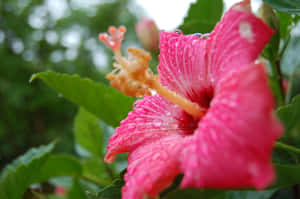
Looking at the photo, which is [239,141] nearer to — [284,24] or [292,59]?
[284,24]

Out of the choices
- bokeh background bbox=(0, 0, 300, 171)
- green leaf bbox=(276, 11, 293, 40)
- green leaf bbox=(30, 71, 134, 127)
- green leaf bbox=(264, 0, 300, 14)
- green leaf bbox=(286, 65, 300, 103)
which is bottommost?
green leaf bbox=(286, 65, 300, 103)

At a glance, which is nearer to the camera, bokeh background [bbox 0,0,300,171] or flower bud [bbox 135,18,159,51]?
flower bud [bbox 135,18,159,51]

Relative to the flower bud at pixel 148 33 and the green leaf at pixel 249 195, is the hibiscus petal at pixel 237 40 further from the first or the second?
the flower bud at pixel 148 33

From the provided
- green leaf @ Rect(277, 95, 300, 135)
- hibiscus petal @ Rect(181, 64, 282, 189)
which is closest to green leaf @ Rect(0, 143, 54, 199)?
hibiscus petal @ Rect(181, 64, 282, 189)

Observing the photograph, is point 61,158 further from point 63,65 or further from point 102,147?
point 63,65

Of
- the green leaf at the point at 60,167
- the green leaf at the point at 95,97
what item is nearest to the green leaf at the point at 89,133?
the green leaf at the point at 60,167

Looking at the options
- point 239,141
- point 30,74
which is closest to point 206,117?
point 239,141

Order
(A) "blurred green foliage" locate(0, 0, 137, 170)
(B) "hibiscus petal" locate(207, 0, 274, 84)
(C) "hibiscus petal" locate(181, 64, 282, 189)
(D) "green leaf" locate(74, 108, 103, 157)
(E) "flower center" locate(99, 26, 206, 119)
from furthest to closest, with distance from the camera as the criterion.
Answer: (A) "blurred green foliage" locate(0, 0, 137, 170), (D) "green leaf" locate(74, 108, 103, 157), (E) "flower center" locate(99, 26, 206, 119), (B) "hibiscus petal" locate(207, 0, 274, 84), (C) "hibiscus petal" locate(181, 64, 282, 189)

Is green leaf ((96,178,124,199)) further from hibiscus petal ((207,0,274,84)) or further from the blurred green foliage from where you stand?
the blurred green foliage
